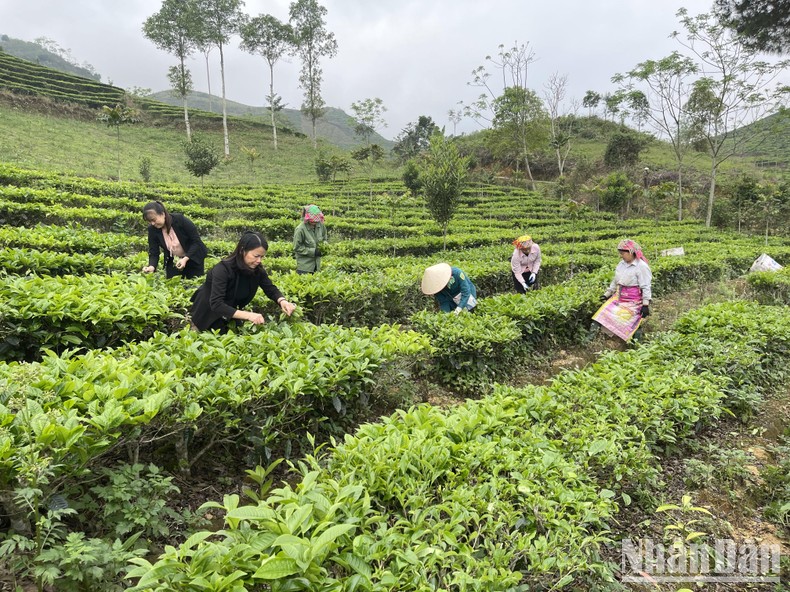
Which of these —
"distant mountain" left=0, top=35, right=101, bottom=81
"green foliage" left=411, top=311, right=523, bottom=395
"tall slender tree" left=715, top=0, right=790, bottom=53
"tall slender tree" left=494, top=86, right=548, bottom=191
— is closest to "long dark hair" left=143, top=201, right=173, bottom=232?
"green foliage" left=411, top=311, right=523, bottom=395

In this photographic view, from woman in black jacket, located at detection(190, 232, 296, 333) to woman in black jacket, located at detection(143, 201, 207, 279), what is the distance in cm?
147

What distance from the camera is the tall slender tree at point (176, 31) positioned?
36375 millimetres

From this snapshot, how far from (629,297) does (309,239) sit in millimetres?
4862

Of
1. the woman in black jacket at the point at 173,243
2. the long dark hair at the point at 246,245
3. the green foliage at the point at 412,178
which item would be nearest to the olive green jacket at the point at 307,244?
the woman in black jacket at the point at 173,243

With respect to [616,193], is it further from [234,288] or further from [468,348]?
[234,288]

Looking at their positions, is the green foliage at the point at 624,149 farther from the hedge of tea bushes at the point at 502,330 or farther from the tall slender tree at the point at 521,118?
the hedge of tea bushes at the point at 502,330

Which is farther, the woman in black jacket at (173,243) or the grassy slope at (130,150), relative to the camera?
the grassy slope at (130,150)

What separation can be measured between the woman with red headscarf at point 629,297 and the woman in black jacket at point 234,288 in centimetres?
449

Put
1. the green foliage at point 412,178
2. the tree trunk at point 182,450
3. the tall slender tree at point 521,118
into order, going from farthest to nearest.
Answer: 1. the tall slender tree at point 521,118
2. the green foliage at point 412,178
3. the tree trunk at point 182,450

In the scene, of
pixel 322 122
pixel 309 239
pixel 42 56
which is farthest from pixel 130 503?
pixel 42 56

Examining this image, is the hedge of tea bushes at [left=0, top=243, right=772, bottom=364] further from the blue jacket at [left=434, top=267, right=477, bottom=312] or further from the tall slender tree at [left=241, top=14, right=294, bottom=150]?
the tall slender tree at [left=241, top=14, right=294, bottom=150]

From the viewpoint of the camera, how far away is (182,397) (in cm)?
243

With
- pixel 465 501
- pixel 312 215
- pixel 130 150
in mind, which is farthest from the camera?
pixel 130 150

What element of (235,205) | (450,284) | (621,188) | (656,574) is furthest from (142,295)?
(621,188)
